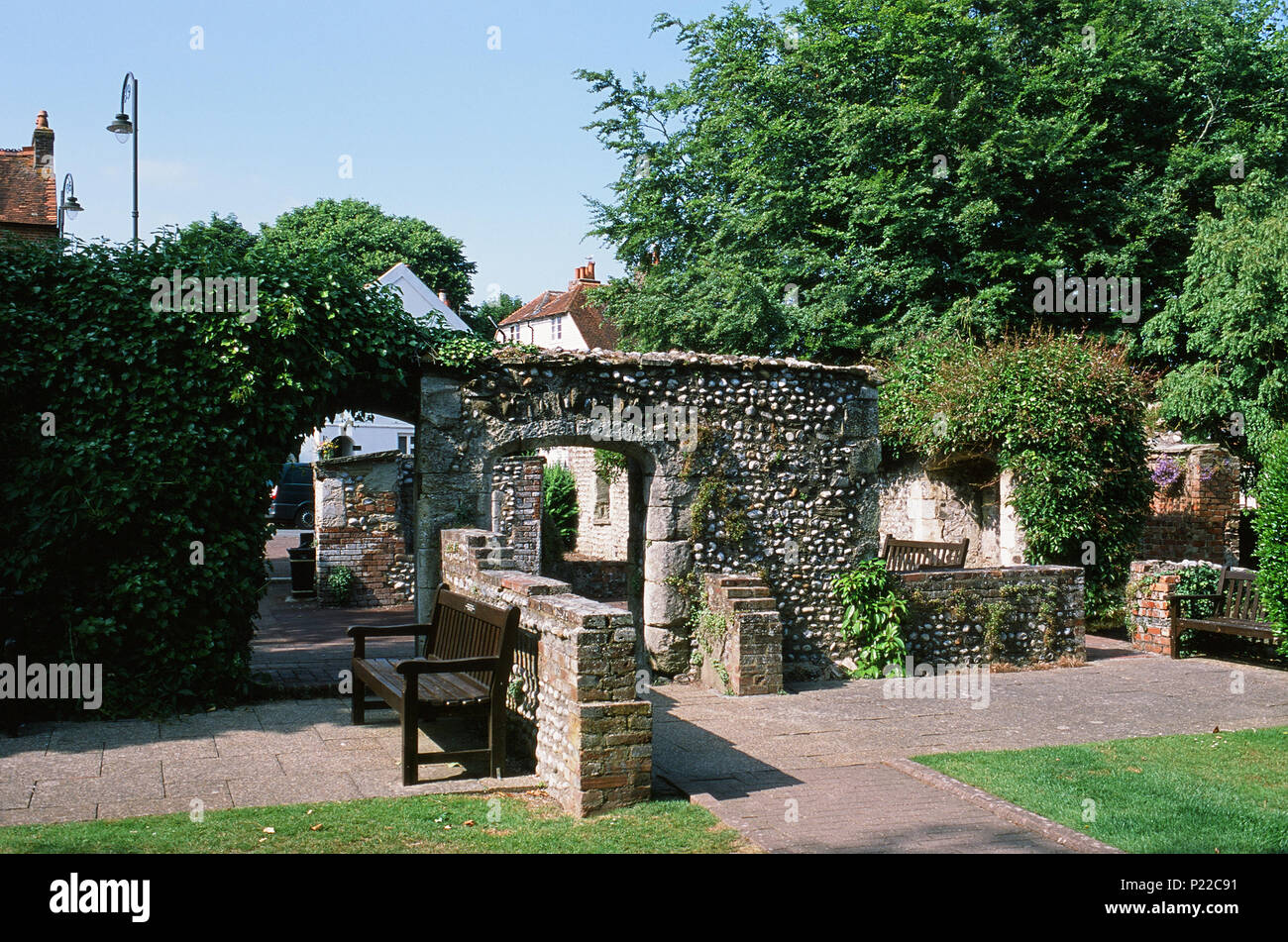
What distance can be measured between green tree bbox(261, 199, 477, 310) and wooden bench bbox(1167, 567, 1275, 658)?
3211 cm

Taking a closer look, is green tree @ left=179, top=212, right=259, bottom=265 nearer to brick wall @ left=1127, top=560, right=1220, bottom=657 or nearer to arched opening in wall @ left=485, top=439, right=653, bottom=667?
arched opening in wall @ left=485, top=439, right=653, bottom=667

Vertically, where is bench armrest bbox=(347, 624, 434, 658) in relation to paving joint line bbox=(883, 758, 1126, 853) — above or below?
above

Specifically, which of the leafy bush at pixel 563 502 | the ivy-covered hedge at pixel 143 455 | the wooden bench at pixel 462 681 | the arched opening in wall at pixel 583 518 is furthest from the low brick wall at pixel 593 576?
the wooden bench at pixel 462 681

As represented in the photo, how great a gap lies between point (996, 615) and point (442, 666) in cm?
719

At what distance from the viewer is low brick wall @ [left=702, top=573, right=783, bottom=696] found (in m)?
9.72

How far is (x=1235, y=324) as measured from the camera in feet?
54.0

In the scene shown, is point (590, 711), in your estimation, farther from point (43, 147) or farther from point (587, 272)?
point (587, 272)

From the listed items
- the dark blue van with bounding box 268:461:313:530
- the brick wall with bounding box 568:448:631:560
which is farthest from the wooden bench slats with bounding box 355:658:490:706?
the dark blue van with bounding box 268:461:313:530

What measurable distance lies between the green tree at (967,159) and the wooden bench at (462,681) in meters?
12.5

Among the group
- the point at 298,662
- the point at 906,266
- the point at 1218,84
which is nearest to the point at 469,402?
the point at 298,662

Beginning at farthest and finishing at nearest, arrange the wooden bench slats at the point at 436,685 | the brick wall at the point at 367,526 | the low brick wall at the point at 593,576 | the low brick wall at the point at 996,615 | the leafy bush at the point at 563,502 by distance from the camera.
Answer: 1. the leafy bush at the point at 563,502
2. the low brick wall at the point at 593,576
3. the brick wall at the point at 367,526
4. the low brick wall at the point at 996,615
5. the wooden bench slats at the point at 436,685

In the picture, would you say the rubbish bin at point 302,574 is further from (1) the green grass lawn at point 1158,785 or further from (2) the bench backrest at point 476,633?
(1) the green grass lawn at point 1158,785

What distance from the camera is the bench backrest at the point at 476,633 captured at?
21.1ft
